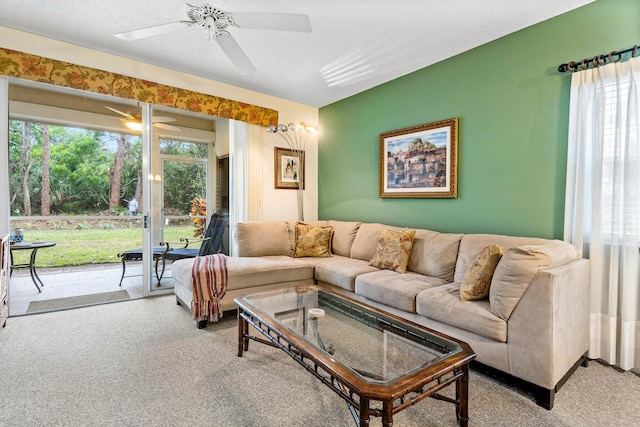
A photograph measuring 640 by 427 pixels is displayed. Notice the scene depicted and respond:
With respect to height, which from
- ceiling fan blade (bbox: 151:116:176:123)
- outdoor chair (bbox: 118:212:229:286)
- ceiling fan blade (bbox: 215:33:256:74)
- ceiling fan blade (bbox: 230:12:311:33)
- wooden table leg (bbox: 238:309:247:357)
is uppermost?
ceiling fan blade (bbox: 215:33:256:74)

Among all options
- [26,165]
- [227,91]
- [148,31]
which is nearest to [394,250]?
[148,31]

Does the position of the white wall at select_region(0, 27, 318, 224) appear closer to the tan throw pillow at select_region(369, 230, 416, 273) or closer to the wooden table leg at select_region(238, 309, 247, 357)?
the tan throw pillow at select_region(369, 230, 416, 273)

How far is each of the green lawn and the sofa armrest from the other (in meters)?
3.76

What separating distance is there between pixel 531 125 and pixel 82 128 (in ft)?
17.0

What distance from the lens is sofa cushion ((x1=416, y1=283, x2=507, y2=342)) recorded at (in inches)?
73.1

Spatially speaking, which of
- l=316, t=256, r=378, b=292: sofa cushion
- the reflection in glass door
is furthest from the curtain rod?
the reflection in glass door

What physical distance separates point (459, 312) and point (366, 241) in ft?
5.55

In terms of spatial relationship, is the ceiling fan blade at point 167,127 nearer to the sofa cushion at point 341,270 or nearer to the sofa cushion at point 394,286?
the sofa cushion at point 341,270

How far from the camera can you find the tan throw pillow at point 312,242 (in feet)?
12.4

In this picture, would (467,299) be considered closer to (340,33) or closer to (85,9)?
(340,33)

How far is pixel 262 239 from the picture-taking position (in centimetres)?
379

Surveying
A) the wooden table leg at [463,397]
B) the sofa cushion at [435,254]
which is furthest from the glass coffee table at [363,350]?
the sofa cushion at [435,254]

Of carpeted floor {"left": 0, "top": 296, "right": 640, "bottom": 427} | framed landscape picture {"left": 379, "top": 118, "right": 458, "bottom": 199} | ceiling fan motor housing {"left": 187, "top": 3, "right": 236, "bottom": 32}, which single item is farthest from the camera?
framed landscape picture {"left": 379, "top": 118, "right": 458, "bottom": 199}

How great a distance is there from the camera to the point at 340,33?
2750 millimetres
